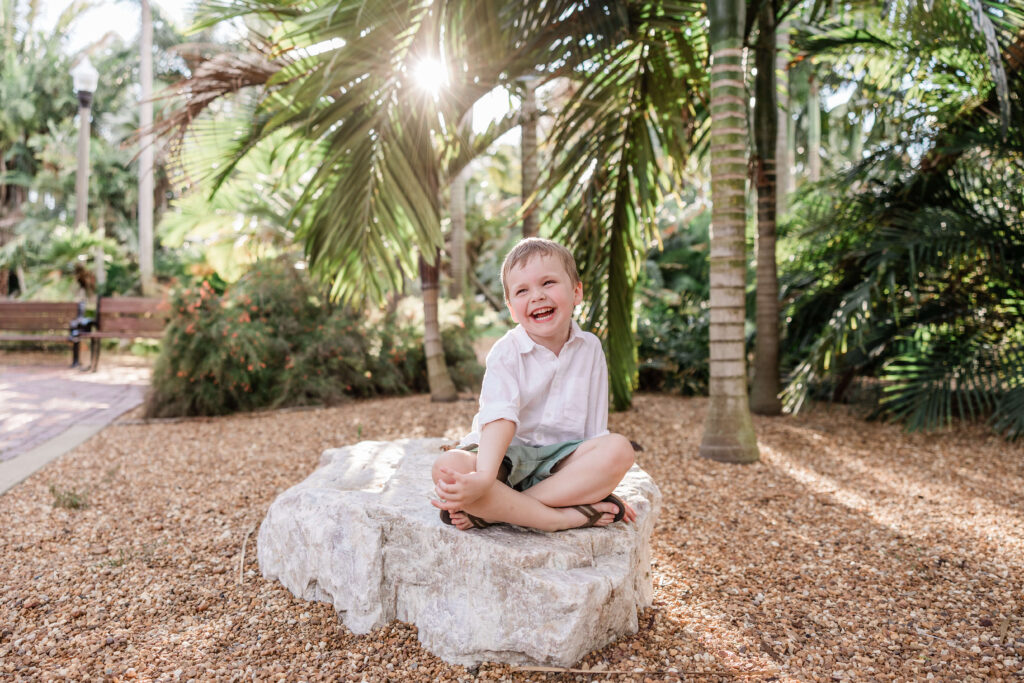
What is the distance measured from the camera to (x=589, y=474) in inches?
79.2

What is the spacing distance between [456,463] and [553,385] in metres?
0.45

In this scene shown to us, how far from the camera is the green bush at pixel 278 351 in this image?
5.74m

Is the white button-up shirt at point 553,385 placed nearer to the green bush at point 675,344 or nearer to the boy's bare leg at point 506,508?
the boy's bare leg at point 506,508

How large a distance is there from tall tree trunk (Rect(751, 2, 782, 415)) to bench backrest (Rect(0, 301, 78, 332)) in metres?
9.62

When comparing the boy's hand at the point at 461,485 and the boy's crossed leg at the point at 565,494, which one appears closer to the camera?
the boy's hand at the point at 461,485

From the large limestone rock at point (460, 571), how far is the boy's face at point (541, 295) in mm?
641

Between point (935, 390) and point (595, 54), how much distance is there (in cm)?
324

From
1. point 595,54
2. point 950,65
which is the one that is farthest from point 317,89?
point 950,65

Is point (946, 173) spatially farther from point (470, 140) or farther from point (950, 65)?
point (470, 140)

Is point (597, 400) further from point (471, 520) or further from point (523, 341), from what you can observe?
point (471, 520)

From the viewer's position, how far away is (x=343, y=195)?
3.98 m

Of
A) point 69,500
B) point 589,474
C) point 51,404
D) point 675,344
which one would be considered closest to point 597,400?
point 589,474

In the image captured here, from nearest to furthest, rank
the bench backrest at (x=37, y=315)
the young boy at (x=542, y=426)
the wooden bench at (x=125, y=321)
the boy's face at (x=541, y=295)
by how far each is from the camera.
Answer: the young boy at (x=542, y=426) < the boy's face at (x=541, y=295) < the wooden bench at (x=125, y=321) < the bench backrest at (x=37, y=315)

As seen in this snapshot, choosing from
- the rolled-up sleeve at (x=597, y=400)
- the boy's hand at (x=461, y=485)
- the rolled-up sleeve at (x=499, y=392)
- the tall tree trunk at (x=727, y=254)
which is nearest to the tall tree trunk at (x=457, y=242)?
the tall tree trunk at (x=727, y=254)
